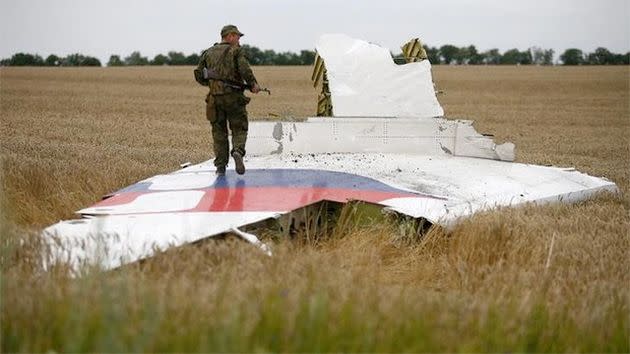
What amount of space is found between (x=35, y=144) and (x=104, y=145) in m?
1.64

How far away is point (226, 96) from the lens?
856 cm

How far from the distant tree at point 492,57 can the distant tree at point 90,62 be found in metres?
34.5

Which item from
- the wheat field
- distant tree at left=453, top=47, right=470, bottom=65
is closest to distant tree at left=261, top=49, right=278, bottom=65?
distant tree at left=453, top=47, right=470, bottom=65

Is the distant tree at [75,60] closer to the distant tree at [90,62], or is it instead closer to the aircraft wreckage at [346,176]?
the distant tree at [90,62]

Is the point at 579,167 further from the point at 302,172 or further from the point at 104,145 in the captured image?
the point at 104,145

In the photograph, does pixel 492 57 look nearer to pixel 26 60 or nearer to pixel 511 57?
pixel 511 57

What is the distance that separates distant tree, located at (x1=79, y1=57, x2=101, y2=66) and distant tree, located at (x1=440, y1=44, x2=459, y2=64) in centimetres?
3041

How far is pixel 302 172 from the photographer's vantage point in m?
8.34

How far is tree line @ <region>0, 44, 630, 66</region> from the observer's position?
71875 mm

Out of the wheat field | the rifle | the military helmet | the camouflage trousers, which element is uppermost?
the military helmet

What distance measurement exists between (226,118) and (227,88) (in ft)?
1.20

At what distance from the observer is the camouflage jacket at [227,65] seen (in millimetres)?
8523

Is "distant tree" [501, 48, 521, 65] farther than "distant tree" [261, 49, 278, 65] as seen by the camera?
Yes

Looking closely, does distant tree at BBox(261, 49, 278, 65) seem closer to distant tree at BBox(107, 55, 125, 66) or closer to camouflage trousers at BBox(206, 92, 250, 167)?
distant tree at BBox(107, 55, 125, 66)
